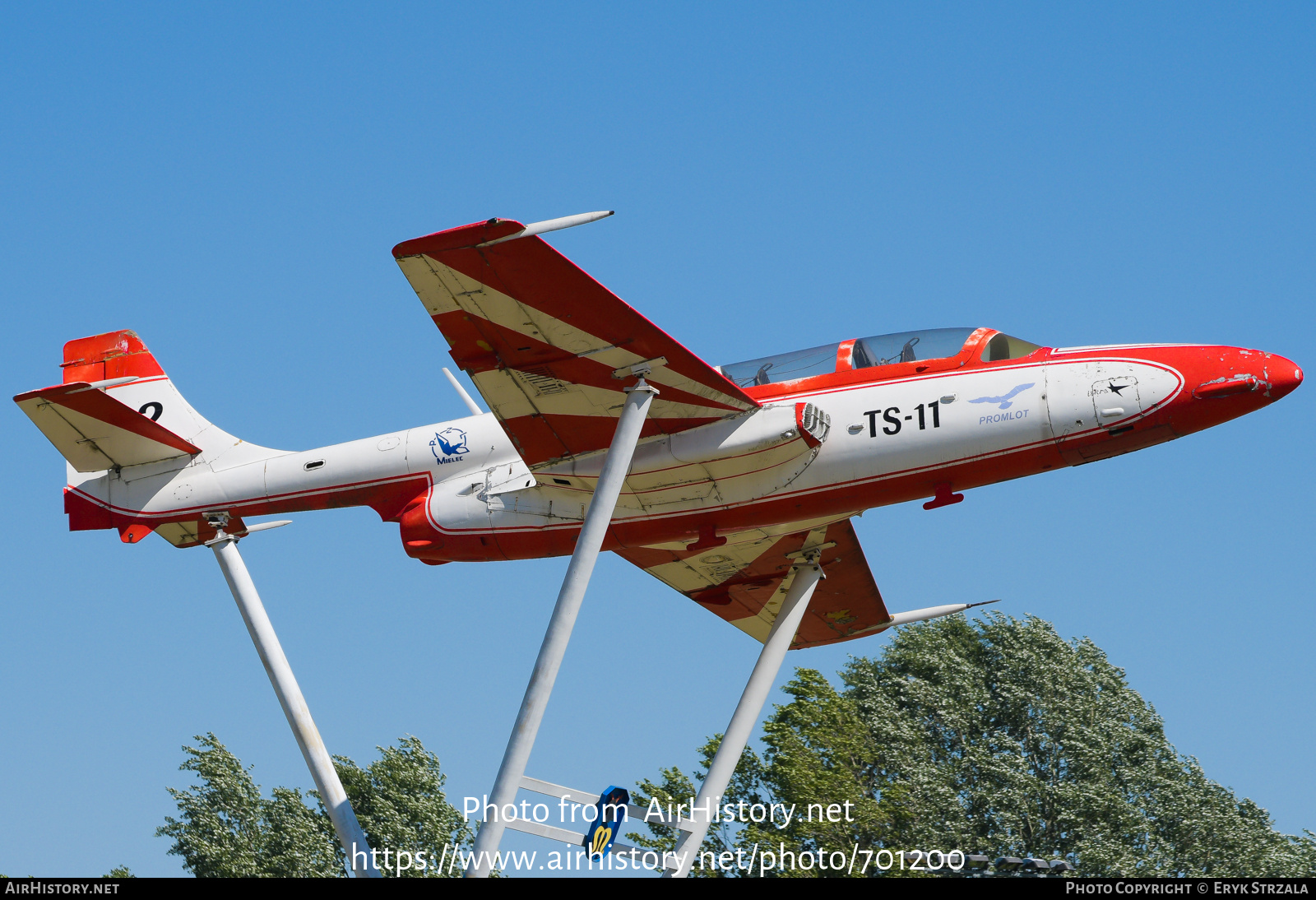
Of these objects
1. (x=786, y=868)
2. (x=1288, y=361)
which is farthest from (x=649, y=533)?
(x=786, y=868)

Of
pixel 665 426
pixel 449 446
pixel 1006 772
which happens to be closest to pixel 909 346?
pixel 665 426

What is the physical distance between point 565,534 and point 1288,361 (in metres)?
9.61

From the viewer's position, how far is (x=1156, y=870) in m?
36.3

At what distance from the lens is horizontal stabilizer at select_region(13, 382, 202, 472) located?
21312 mm

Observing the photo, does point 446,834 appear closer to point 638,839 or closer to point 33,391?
point 638,839

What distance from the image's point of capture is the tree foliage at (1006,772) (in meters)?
37.8

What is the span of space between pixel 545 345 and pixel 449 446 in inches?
146

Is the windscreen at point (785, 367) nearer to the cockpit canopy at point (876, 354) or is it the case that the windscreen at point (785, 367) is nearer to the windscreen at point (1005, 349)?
the cockpit canopy at point (876, 354)

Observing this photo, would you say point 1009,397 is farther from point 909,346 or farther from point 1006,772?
point 1006,772

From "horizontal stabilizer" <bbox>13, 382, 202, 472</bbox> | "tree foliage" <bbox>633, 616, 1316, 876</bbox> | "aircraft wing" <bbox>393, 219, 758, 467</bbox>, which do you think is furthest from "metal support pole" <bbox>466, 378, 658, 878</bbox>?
"tree foliage" <bbox>633, 616, 1316, 876</bbox>

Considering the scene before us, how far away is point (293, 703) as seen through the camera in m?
20.6

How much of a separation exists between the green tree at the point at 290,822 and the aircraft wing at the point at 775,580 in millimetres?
17712

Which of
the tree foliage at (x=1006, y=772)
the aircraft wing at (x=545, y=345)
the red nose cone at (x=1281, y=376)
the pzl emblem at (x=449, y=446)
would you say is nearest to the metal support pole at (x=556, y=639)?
the aircraft wing at (x=545, y=345)

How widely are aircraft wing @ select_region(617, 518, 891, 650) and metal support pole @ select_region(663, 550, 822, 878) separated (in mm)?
601
